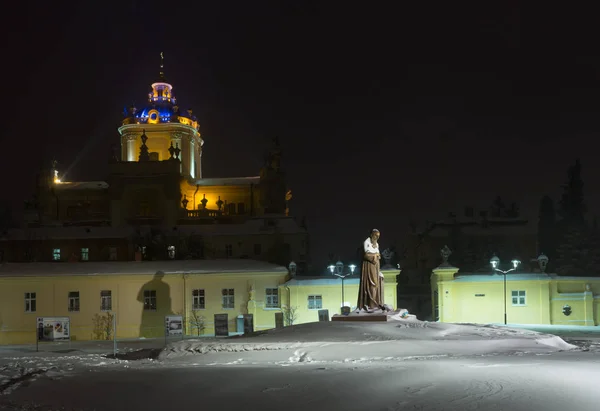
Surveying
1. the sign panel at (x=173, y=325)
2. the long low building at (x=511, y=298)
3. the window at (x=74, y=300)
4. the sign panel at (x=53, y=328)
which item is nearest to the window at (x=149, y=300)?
the window at (x=74, y=300)

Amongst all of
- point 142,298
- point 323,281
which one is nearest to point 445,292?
point 323,281

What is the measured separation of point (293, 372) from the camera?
17.8 m

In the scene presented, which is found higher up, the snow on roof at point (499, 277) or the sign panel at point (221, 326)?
the snow on roof at point (499, 277)

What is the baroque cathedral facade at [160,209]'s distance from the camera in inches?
2822

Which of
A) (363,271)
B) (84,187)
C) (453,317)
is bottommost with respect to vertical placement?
(453,317)

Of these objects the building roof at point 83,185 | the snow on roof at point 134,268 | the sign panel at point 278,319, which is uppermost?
the building roof at point 83,185

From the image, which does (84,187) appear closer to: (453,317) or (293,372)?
(453,317)

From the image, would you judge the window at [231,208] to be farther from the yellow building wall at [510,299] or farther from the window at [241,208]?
the yellow building wall at [510,299]

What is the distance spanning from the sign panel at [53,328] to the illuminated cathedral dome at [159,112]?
59.4 metres

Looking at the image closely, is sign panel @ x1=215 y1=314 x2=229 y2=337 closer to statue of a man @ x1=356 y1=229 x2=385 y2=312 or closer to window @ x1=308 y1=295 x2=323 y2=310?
statue of a man @ x1=356 y1=229 x2=385 y2=312

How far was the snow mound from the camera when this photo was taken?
20.8 m

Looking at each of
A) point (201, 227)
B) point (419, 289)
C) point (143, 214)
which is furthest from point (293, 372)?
point (143, 214)

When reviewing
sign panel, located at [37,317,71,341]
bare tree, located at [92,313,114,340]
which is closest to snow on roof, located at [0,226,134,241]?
bare tree, located at [92,313,114,340]

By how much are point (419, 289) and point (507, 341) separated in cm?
3692
